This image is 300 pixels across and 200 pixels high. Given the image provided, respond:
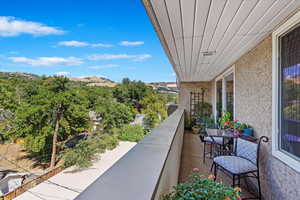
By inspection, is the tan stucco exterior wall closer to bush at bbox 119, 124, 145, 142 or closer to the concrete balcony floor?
the concrete balcony floor

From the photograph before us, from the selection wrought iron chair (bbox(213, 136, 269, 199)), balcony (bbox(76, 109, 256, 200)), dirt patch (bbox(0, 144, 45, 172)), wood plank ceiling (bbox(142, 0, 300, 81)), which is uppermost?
wood plank ceiling (bbox(142, 0, 300, 81))

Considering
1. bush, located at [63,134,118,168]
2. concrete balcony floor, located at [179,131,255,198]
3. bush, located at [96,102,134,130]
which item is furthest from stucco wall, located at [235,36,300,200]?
bush, located at [96,102,134,130]

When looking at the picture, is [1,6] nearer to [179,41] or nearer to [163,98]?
[163,98]

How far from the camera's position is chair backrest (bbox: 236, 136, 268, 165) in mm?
1886

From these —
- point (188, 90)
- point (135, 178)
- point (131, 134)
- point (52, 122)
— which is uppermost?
point (188, 90)

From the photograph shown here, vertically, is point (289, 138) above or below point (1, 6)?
below

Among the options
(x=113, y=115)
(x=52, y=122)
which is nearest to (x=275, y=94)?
(x=52, y=122)

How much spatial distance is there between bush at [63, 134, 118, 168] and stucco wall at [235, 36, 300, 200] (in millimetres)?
9240

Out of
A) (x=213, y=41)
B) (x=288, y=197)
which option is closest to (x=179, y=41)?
(x=213, y=41)

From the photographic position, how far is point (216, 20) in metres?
1.44

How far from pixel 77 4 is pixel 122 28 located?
369cm

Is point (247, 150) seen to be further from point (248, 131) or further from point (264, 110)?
point (264, 110)

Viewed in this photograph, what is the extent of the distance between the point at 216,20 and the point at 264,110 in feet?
4.42

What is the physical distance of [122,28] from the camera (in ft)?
35.2
